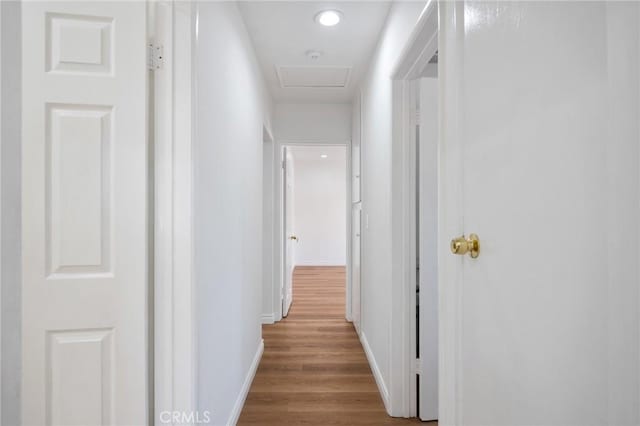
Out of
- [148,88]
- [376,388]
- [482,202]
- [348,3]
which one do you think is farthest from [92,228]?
[376,388]

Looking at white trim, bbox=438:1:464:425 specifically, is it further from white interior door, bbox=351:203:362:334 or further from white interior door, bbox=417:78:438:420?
white interior door, bbox=351:203:362:334

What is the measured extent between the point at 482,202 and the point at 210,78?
121cm

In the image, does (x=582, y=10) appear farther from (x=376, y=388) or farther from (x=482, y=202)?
(x=376, y=388)

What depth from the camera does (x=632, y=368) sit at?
16.1 inches

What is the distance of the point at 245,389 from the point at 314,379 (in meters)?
0.50

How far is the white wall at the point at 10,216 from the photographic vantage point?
1086 millimetres

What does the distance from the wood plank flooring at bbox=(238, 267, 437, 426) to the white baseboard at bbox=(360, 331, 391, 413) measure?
39mm

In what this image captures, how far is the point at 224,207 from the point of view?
1643 millimetres

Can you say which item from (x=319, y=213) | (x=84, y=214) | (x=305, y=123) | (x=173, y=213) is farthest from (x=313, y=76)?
(x=319, y=213)

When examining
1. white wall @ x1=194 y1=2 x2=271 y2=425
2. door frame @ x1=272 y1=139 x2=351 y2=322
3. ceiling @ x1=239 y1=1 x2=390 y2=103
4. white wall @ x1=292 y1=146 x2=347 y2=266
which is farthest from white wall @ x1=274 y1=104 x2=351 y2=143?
white wall @ x1=292 y1=146 x2=347 y2=266

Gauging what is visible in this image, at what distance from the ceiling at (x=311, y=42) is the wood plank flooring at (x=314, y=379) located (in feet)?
8.08

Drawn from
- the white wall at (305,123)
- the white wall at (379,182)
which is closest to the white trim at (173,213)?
the white wall at (379,182)

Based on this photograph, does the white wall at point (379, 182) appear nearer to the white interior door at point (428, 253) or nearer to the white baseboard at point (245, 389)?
the white interior door at point (428, 253)

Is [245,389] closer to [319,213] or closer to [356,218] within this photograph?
[356,218]
